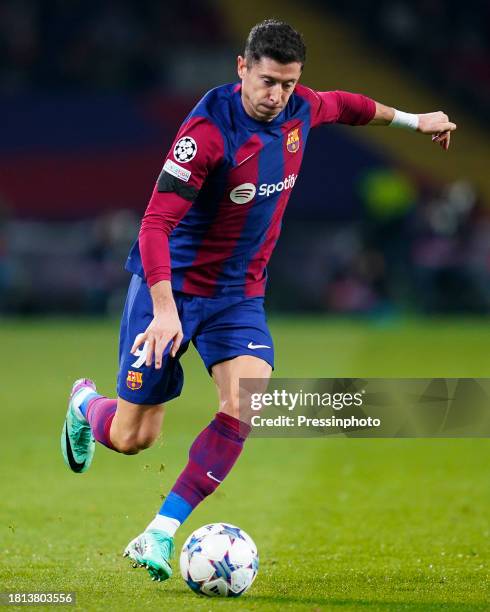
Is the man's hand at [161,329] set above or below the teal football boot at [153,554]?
above

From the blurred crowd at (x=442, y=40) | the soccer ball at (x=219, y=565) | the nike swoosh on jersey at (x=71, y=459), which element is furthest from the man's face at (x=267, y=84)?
the blurred crowd at (x=442, y=40)

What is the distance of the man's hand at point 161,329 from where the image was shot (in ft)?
16.4

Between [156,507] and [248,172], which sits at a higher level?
[248,172]

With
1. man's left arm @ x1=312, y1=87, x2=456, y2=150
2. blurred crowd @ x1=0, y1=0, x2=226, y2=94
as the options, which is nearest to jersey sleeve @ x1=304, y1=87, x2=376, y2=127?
man's left arm @ x1=312, y1=87, x2=456, y2=150

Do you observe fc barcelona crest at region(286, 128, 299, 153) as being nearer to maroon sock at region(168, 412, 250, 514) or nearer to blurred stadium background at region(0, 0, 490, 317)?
maroon sock at region(168, 412, 250, 514)

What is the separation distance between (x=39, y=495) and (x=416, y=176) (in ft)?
47.7

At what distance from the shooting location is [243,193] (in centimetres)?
559

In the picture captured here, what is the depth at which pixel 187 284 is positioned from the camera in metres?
5.78

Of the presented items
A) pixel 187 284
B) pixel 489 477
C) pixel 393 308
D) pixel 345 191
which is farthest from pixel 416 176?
pixel 187 284

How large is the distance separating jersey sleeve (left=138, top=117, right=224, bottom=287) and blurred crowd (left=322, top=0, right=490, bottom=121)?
2004 centimetres

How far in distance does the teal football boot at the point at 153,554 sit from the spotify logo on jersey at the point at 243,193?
1.53 metres

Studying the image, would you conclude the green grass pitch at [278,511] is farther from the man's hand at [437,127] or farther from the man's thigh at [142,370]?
the man's hand at [437,127]

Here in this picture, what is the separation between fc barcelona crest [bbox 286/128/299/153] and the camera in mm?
5699

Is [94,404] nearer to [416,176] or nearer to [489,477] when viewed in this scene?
[489,477]
